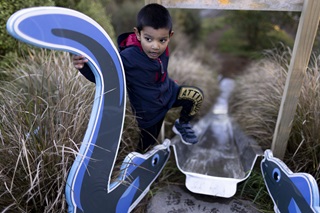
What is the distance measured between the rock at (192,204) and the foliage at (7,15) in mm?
2088

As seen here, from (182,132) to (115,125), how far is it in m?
1.00

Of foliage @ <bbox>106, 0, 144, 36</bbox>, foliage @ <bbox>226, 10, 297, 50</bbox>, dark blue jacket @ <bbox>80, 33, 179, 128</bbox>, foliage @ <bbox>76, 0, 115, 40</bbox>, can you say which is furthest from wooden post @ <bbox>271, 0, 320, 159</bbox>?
foliage @ <bbox>106, 0, 144, 36</bbox>

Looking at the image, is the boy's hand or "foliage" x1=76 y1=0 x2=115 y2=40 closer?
the boy's hand

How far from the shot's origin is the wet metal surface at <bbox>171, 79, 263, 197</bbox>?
230 centimetres

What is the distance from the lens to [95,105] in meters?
1.60

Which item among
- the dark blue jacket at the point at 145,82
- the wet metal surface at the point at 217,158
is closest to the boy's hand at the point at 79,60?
the dark blue jacket at the point at 145,82

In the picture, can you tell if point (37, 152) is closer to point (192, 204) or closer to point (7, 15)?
point (192, 204)

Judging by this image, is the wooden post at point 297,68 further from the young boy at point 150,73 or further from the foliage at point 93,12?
the foliage at point 93,12

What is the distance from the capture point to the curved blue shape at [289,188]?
5.60 feet

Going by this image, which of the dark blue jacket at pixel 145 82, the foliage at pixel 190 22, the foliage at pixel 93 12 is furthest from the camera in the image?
the foliage at pixel 190 22

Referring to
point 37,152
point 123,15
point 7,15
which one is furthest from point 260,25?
point 37,152

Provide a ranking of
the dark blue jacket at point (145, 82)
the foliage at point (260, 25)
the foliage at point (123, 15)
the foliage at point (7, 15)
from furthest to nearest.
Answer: the foliage at point (123, 15) < the foliage at point (260, 25) < the foliage at point (7, 15) < the dark blue jacket at point (145, 82)

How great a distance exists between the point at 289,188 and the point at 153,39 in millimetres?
1401

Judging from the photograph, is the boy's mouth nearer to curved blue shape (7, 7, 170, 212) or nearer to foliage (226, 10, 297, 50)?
curved blue shape (7, 7, 170, 212)
